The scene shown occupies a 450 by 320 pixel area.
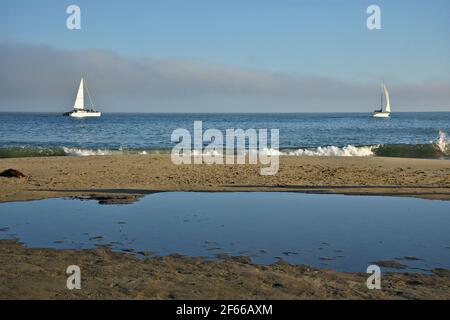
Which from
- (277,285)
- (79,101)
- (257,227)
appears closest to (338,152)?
(257,227)

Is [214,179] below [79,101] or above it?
below

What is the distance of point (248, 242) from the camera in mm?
8180

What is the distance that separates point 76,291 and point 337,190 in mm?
9793

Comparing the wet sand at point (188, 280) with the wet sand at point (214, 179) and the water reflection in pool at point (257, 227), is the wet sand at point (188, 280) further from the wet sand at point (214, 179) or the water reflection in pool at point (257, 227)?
the wet sand at point (214, 179)

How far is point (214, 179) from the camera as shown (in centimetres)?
1653

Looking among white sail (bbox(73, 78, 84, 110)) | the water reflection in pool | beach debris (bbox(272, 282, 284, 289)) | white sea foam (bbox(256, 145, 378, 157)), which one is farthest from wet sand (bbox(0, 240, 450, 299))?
white sail (bbox(73, 78, 84, 110))

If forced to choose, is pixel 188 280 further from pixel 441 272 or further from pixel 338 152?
pixel 338 152

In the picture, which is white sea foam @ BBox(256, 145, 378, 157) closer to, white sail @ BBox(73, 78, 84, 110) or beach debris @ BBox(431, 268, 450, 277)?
beach debris @ BBox(431, 268, 450, 277)

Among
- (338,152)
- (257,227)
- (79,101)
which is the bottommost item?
(257,227)

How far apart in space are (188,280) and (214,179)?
34.2 feet

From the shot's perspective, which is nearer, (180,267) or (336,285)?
(336,285)

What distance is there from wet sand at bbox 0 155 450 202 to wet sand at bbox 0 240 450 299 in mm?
5754
